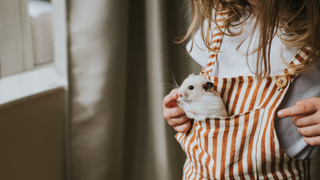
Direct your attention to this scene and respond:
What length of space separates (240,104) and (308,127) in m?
0.13

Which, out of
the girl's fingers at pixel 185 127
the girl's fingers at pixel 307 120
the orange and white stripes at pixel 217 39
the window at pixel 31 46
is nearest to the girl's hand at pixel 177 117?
the girl's fingers at pixel 185 127

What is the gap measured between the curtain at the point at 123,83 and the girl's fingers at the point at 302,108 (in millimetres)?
510

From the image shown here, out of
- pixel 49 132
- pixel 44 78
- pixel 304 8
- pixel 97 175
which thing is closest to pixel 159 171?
pixel 97 175

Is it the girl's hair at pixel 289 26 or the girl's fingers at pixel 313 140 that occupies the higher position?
the girl's hair at pixel 289 26

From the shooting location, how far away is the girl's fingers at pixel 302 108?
0.39 meters

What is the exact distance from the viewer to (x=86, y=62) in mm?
668

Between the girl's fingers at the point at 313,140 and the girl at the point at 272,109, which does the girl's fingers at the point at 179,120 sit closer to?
the girl at the point at 272,109

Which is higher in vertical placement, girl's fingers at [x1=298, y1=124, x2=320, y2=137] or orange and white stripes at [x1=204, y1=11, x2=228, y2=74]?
orange and white stripes at [x1=204, y1=11, x2=228, y2=74]

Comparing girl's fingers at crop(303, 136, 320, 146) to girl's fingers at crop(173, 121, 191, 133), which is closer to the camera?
girl's fingers at crop(303, 136, 320, 146)

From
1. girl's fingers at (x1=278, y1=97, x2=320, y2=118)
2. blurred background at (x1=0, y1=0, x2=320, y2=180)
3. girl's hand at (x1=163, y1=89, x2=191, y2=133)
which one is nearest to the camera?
girl's fingers at (x1=278, y1=97, x2=320, y2=118)

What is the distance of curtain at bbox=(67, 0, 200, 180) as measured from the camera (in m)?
0.66

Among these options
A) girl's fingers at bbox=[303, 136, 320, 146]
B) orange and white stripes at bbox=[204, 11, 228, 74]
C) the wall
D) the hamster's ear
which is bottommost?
the wall

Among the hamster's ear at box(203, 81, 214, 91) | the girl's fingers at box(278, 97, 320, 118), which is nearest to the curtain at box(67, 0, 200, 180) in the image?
the hamster's ear at box(203, 81, 214, 91)

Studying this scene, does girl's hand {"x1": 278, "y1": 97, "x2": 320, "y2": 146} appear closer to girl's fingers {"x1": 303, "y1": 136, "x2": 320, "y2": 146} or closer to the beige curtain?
girl's fingers {"x1": 303, "y1": 136, "x2": 320, "y2": 146}
